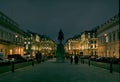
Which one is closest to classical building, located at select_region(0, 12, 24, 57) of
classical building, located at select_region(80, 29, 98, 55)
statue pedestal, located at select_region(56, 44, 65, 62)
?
statue pedestal, located at select_region(56, 44, 65, 62)

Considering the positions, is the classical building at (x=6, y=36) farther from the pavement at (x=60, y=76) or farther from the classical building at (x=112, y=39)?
the pavement at (x=60, y=76)

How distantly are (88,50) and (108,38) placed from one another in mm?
69160

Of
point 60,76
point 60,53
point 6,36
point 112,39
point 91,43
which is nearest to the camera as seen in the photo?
point 60,76

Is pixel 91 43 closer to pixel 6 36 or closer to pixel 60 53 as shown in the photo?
pixel 6 36

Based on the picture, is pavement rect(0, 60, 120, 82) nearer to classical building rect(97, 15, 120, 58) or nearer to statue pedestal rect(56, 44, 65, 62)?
statue pedestal rect(56, 44, 65, 62)

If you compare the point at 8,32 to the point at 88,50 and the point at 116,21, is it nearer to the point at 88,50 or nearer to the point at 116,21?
→ the point at 116,21

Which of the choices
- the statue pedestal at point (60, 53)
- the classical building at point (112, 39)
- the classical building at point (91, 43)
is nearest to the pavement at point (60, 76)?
the statue pedestal at point (60, 53)

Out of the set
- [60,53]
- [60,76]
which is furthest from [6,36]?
[60,76]

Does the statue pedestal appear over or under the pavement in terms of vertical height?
over

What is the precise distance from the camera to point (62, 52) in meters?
70.4

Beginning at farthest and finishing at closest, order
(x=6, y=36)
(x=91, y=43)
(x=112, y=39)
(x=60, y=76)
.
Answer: (x=91, y=43)
(x=112, y=39)
(x=6, y=36)
(x=60, y=76)

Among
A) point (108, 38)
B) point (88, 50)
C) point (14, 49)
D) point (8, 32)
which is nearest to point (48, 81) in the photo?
point (8, 32)

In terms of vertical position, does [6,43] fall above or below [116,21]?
below

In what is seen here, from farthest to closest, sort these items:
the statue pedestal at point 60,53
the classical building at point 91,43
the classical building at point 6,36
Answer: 1. the classical building at point 91,43
2. the classical building at point 6,36
3. the statue pedestal at point 60,53
